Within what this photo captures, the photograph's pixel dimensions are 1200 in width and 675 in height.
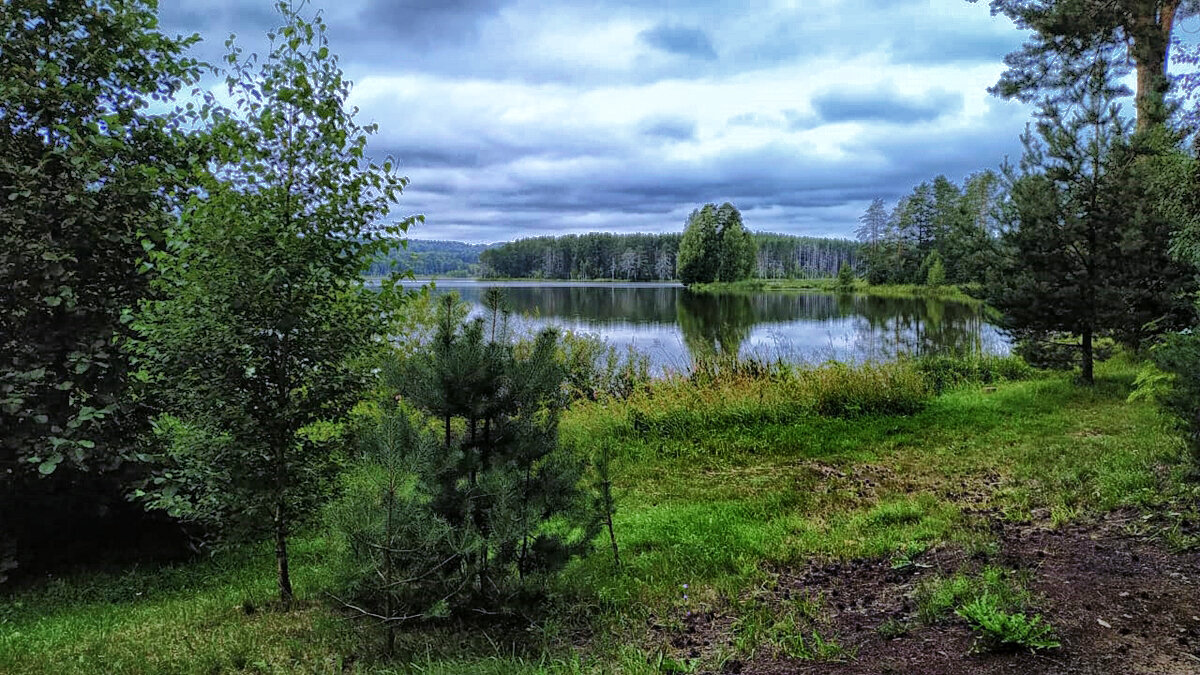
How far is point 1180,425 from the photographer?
14.9 feet

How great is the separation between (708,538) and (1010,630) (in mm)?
2321

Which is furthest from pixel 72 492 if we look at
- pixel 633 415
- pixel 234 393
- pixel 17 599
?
pixel 633 415

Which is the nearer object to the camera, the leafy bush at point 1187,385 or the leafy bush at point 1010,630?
the leafy bush at point 1010,630

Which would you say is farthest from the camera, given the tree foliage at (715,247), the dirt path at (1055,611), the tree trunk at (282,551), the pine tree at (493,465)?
the tree foliage at (715,247)

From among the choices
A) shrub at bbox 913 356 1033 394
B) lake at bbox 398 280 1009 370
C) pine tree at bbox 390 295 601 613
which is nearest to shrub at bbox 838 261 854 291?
lake at bbox 398 280 1009 370

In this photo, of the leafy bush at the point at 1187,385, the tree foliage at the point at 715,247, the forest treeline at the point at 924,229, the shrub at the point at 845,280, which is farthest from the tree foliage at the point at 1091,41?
the tree foliage at the point at 715,247

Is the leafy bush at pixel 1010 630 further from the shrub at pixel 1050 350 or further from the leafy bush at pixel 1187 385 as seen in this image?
the shrub at pixel 1050 350

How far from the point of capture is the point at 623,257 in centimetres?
13488

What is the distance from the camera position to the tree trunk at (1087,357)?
408 inches

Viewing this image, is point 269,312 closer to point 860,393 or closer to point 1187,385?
point 1187,385

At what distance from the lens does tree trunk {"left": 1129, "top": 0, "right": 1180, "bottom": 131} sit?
31.3 feet

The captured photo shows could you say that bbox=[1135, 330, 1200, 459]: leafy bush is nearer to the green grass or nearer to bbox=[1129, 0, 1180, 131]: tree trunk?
the green grass

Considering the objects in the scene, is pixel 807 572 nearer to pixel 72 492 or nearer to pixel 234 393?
pixel 234 393

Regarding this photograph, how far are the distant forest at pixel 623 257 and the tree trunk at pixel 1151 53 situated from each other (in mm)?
119250
